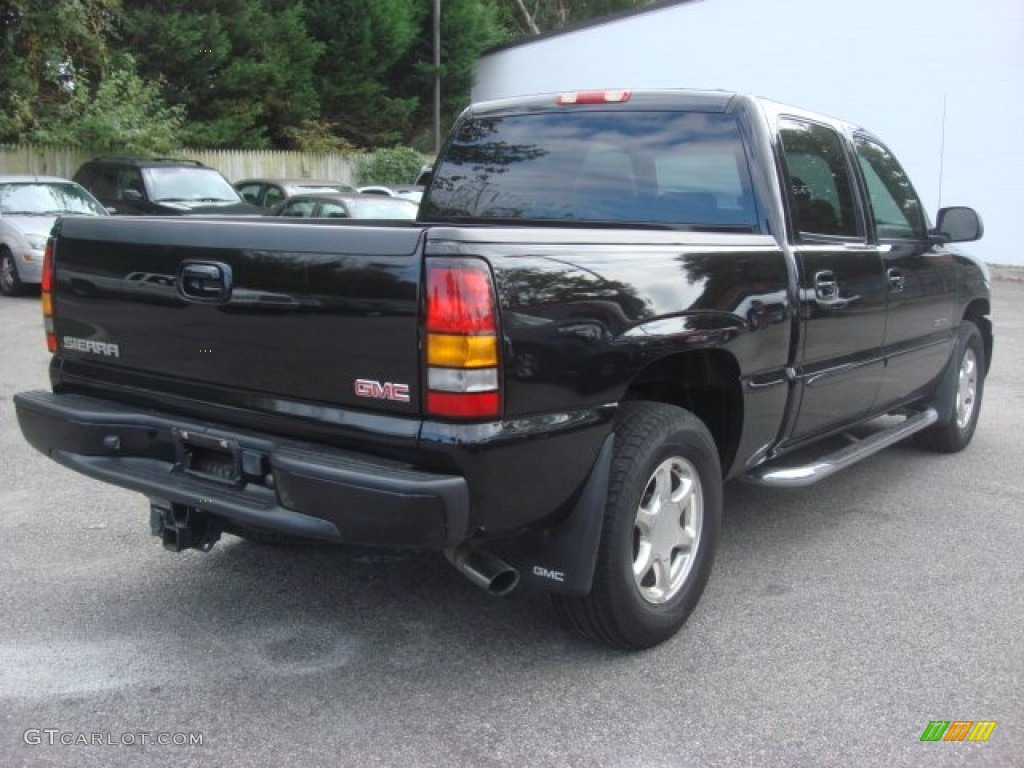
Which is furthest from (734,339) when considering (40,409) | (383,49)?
(383,49)

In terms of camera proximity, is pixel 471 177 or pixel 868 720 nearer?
pixel 868 720

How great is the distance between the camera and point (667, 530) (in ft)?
11.6

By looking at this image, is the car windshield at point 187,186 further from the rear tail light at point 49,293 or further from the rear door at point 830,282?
the rear door at point 830,282

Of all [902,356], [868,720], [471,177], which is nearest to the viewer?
[868,720]

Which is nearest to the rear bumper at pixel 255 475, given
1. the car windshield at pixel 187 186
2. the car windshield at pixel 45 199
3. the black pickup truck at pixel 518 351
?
the black pickup truck at pixel 518 351

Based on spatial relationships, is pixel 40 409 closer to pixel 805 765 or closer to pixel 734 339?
pixel 734 339

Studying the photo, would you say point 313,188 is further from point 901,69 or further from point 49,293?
point 49,293

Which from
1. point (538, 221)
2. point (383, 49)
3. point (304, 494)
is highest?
point (383, 49)

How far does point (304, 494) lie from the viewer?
2850mm

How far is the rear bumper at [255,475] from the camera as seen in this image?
2.74 meters

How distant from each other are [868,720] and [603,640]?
0.87 meters

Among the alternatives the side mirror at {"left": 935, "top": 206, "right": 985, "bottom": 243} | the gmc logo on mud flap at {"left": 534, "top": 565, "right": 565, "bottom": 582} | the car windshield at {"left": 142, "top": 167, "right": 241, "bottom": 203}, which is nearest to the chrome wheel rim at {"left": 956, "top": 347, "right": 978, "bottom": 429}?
the side mirror at {"left": 935, "top": 206, "right": 985, "bottom": 243}

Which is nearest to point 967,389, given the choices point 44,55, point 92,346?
point 92,346

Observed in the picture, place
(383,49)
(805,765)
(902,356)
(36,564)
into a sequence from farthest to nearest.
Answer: (383,49) → (902,356) → (36,564) → (805,765)
